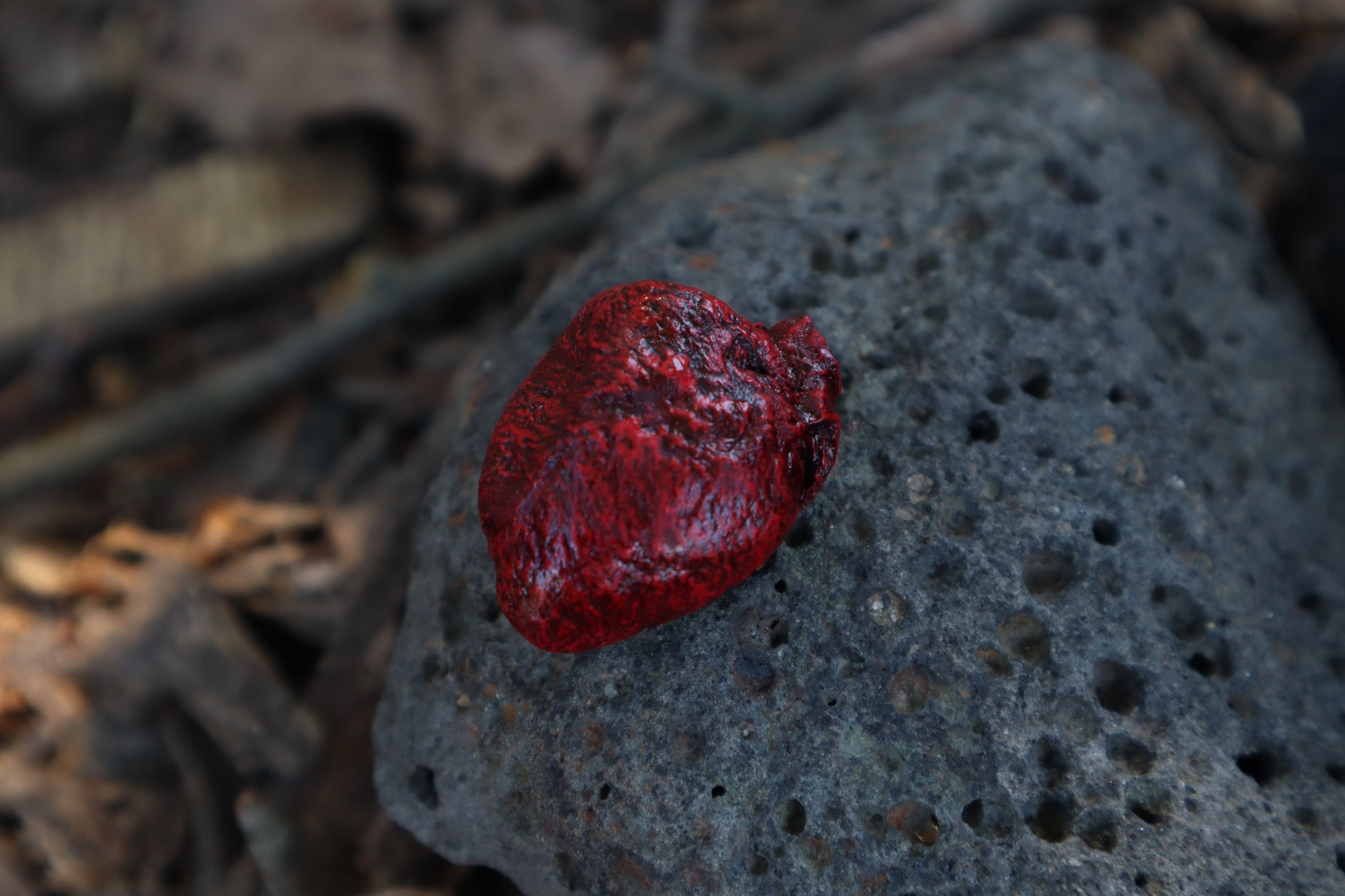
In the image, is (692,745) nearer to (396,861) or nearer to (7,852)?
(396,861)

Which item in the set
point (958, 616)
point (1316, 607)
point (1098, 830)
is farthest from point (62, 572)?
point (1316, 607)

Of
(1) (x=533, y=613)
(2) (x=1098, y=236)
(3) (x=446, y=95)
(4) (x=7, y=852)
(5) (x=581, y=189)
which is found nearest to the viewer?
(1) (x=533, y=613)

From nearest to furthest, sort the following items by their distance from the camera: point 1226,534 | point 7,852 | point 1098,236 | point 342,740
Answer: point 1226,534
point 1098,236
point 342,740
point 7,852

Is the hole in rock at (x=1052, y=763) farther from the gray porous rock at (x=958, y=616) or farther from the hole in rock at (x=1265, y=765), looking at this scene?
the hole in rock at (x=1265, y=765)

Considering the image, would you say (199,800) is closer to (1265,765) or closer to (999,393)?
(999,393)

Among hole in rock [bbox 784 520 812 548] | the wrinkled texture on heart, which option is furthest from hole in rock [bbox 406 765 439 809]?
hole in rock [bbox 784 520 812 548]

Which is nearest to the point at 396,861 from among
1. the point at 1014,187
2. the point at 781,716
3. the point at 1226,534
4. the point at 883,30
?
the point at 781,716

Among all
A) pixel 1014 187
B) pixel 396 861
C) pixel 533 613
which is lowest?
pixel 396 861
